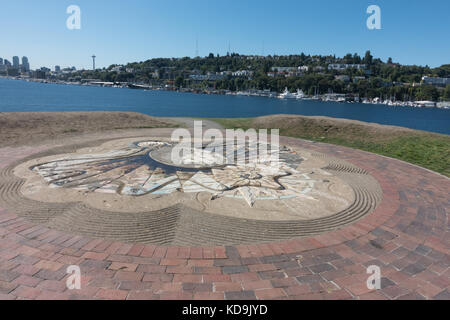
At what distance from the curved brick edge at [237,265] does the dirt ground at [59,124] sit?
1041cm

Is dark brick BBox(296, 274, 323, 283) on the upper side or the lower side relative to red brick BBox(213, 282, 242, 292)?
lower

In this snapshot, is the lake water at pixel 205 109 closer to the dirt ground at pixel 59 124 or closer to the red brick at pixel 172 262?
the dirt ground at pixel 59 124

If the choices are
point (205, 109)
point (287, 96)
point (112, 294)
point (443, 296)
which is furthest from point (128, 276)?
point (287, 96)

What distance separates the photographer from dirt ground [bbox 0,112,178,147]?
591 inches

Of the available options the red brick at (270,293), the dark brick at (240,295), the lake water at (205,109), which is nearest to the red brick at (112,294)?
the dark brick at (240,295)

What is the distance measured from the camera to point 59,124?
18438 mm

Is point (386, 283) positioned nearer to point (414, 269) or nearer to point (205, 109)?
point (414, 269)

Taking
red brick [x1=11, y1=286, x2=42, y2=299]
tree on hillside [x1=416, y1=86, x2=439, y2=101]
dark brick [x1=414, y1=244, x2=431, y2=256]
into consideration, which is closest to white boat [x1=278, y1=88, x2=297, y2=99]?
tree on hillside [x1=416, y1=86, x2=439, y2=101]

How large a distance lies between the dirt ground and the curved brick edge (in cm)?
1041

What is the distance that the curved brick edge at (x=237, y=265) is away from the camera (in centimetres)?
427

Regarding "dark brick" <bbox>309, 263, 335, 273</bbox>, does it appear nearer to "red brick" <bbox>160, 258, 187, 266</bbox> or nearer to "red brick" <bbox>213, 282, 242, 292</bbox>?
"red brick" <bbox>213, 282, 242, 292</bbox>

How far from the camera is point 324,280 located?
462 cm
